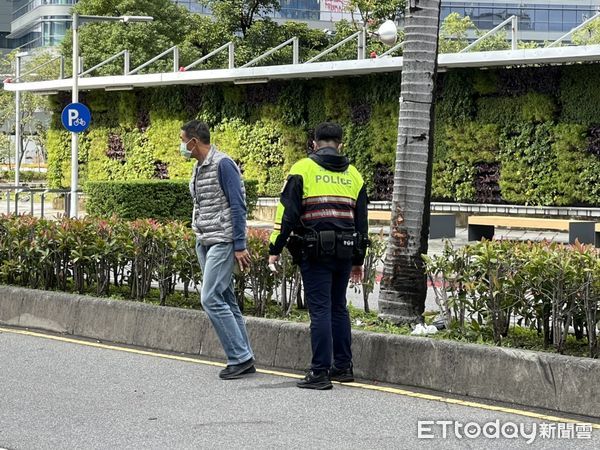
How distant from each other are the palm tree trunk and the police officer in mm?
1263

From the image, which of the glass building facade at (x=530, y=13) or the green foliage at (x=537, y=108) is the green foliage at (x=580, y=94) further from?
the glass building facade at (x=530, y=13)

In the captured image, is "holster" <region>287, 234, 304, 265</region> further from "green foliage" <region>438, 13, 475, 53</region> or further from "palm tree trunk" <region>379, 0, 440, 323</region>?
"green foliage" <region>438, 13, 475, 53</region>

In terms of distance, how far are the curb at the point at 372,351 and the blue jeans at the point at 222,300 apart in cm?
56

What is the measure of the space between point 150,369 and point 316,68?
1790 cm

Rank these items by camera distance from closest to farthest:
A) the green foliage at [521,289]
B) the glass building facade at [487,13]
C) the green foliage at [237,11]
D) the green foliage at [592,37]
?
the green foliage at [521,289]
the green foliage at [592,37]
the green foliage at [237,11]
the glass building facade at [487,13]

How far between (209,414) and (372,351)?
63.6 inches

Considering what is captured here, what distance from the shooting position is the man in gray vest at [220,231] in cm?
870

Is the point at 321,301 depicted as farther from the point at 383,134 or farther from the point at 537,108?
the point at 383,134

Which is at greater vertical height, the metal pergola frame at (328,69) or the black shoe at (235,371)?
the metal pergola frame at (328,69)

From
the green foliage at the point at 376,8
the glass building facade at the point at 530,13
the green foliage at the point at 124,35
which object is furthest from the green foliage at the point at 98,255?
the glass building facade at the point at 530,13

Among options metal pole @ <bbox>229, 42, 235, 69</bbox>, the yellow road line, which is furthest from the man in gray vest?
metal pole @ <bbox>229, 42, 235, 69</bbox>

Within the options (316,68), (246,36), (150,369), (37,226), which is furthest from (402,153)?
(246,36)

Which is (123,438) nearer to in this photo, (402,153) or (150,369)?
(150,369)

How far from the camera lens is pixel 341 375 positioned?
8.56 m
